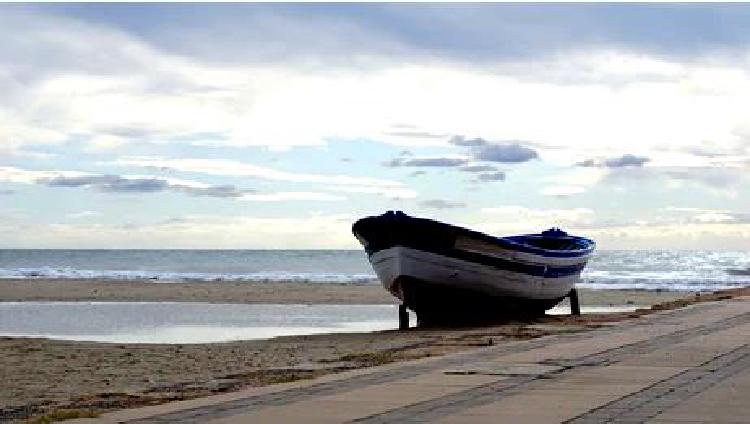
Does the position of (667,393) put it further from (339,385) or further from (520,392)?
(339,385)

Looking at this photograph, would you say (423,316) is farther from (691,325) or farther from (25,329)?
(25,329)

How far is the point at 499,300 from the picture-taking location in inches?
1121

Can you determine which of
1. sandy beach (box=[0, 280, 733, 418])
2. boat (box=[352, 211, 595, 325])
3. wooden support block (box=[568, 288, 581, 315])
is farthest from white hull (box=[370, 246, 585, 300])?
wooden support block (box=[568, 288, 581, 315])

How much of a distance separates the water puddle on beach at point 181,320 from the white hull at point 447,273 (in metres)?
1.65

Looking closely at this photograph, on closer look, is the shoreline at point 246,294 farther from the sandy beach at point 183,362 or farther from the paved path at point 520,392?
the paved path at point 520,392

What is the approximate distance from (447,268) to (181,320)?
25.3ft

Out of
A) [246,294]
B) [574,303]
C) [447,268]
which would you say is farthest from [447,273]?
[246,294]

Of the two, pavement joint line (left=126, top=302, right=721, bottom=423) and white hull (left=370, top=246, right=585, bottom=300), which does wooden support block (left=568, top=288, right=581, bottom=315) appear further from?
pavement joint line (left=126, top=302, right=721, bottom=423)

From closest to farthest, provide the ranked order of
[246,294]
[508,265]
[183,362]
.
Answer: [183,362] < [508,265] < [246,294]

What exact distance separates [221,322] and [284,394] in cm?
1774

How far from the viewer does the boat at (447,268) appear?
88.9 ft

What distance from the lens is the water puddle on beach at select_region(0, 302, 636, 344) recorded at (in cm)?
2552

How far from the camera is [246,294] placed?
150ft

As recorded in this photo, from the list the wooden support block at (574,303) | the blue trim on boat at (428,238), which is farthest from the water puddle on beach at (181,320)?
the wooden support block at (574,303)
